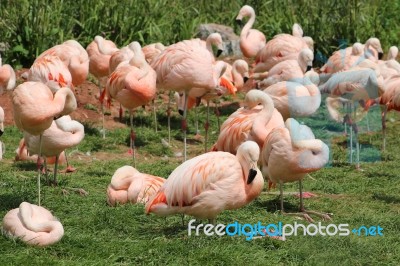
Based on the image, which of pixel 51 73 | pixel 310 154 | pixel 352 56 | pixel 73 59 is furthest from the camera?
pixel 352 56

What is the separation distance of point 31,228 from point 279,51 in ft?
22.4

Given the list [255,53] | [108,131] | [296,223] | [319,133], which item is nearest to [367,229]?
[296,223]

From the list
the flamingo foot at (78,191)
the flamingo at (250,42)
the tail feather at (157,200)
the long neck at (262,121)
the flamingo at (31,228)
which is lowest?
the flamingo foot at (78,191)

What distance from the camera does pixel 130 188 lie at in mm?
6680

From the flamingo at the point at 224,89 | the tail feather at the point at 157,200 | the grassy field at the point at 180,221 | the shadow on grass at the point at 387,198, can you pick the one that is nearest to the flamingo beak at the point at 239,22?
the flamingo at the point at 224,89

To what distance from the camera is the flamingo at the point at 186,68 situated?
884cm

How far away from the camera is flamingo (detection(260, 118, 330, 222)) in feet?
20.5

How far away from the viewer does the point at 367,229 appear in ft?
20.2

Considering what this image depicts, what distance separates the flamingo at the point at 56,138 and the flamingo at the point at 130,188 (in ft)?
3.06

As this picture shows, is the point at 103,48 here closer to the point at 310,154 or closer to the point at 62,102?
the point at 62,102

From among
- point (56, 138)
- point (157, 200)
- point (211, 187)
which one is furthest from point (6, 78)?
point (211, 187)

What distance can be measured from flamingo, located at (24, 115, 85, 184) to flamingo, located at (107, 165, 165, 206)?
93cm

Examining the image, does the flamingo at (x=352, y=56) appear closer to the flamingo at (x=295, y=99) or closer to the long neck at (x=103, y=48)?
the flamingo at (x=295, y=99)

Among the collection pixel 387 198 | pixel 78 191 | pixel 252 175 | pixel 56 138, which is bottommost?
pixel 387 198
